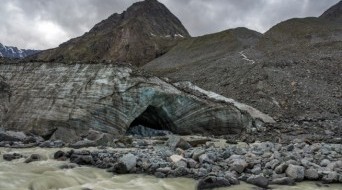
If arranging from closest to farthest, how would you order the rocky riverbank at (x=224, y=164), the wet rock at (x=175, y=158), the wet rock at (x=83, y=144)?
1. the rocky riverbank at (x=224, y=164)
2. the wet rock at (x=175, y=158)
3. the wet rock at (x=83, y=144)

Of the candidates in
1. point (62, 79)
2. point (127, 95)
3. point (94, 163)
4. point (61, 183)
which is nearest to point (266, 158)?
point (94, 163)

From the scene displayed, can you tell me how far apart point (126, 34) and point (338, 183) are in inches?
3438

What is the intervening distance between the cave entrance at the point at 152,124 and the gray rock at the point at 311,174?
36.9ft

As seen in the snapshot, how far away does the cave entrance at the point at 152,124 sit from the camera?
23.2m

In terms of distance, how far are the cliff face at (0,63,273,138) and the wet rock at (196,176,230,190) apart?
955 cm

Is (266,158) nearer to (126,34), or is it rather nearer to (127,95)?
(127,95)

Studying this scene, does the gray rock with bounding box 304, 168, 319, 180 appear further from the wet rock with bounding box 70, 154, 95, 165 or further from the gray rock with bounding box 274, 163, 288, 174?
the wet rock with bounding box 70, 154, 95, 165

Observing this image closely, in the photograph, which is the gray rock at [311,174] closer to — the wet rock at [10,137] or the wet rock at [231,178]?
the wet rock at [231,178]

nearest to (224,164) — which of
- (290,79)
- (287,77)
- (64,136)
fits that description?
(64,136)

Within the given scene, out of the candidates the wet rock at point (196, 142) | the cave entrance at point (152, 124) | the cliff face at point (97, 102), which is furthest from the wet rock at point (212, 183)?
the cave entrance at point (152, 124)

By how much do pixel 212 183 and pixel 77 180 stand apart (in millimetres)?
3397

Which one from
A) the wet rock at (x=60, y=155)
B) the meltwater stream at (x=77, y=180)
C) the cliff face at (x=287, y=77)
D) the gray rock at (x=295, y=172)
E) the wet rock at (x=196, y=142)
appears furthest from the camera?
the cliff face at (x=287, y=77)

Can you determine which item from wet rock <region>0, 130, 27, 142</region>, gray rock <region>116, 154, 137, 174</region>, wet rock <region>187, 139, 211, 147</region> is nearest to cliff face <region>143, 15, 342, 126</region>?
wet rock <region>187, 139, 211, 147</region>

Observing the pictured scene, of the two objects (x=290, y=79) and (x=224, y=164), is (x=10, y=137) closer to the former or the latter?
(x=224, y=164)
